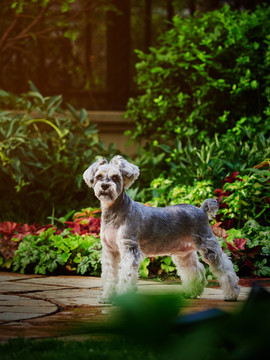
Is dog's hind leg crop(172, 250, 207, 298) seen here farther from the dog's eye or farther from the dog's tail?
the dog's eye

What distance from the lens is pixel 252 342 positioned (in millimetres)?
1213

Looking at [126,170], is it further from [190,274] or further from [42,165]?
[42,165]

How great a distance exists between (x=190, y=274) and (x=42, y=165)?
4.06 metres

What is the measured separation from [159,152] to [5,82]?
137 inches

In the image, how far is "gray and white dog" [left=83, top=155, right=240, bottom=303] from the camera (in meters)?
4.20

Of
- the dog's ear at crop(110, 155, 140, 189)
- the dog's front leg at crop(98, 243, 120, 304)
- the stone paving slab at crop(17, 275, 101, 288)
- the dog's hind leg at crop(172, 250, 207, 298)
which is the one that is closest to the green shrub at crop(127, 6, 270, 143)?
the stone paving slab at crop(17, 275, 101, 288)

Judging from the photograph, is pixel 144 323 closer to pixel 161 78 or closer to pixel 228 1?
pixel 161 78

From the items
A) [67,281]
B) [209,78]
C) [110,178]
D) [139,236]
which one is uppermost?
[209,78]

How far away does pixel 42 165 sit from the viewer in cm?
827

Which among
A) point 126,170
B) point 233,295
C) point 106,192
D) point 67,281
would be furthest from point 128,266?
point 67,281

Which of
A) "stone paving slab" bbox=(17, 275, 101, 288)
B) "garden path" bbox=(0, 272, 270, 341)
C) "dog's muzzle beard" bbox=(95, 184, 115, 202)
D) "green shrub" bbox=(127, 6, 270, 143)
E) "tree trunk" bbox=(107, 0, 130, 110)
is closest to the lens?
"garden path" bbox=(0, 272, 270, 341)

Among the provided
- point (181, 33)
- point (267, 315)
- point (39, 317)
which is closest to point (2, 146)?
point (181, 33)

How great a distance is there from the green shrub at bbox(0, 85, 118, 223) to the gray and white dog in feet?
11.0

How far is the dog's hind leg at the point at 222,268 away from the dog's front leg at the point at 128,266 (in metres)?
0.54
